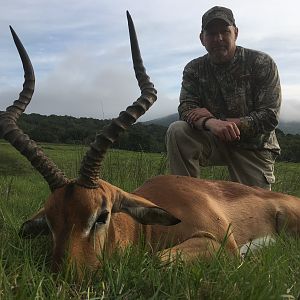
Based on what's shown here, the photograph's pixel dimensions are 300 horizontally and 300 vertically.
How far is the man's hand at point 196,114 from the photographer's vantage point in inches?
305

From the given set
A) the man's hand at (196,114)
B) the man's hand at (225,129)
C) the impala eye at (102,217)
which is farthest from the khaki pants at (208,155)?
the impala eye at (102,217)

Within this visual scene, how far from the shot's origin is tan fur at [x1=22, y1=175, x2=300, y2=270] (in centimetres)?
409

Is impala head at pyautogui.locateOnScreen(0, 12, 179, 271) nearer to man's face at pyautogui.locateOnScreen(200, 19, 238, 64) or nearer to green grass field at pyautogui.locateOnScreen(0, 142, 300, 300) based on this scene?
green grass field at pyautogui.locateOnScreen(0, 142, 300, 300)

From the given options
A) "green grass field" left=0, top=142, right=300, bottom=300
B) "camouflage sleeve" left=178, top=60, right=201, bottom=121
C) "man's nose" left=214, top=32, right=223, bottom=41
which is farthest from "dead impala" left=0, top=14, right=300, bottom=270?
"man's nose" left=214, top=32, right=223, bottom=41

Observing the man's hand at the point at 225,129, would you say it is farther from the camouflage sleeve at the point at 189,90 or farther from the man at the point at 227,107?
the camouflage sleeve at the point at 189,90

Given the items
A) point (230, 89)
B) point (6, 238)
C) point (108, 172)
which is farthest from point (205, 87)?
point (6, 238)

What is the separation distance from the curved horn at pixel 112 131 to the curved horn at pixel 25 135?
0.22 metres

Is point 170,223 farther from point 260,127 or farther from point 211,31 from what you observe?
point 211,31

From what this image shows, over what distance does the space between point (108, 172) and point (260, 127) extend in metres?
3.91

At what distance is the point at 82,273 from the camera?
375cm

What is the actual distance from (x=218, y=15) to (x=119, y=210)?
399cm

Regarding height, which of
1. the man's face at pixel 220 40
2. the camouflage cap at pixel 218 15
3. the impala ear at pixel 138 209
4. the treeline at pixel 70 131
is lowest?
the treeline at pixel 70 131

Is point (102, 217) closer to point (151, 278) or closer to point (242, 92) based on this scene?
point (151, 278)

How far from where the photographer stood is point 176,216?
17.7 feet
